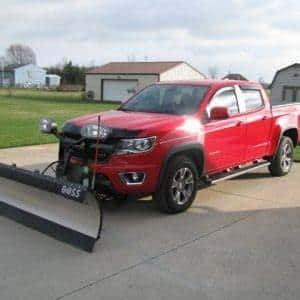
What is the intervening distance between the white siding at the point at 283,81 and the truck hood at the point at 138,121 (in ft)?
110

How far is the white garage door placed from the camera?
52.0 m

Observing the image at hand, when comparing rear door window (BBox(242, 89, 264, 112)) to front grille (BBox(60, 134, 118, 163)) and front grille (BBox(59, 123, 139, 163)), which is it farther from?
front grille (BBox(60, 134, 118, 163))

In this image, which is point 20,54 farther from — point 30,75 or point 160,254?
point 160,254

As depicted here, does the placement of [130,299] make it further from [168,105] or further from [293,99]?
[293,99]

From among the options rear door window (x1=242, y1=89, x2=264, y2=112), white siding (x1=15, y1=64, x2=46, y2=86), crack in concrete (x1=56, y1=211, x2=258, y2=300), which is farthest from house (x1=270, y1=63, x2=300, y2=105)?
white siding (x1=15, y1=64, x2=46, y2=86)

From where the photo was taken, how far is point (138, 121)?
638 cm

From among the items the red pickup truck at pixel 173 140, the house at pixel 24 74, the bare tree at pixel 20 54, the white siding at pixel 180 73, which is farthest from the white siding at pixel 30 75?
the red pickup truck at pixel 173 140

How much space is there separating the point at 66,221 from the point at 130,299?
1.56 meters

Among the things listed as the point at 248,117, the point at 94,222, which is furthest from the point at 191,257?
the point at 248,117

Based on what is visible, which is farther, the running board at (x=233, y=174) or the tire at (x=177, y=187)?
the running board at (x=233, y=174)

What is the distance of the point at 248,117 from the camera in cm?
782

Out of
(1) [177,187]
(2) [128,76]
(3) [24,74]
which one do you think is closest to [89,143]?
(1) [177,187]

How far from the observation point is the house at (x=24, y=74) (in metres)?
112

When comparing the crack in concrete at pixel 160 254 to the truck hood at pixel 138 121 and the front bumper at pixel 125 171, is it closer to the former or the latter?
the front bumper at pixel 125 171
